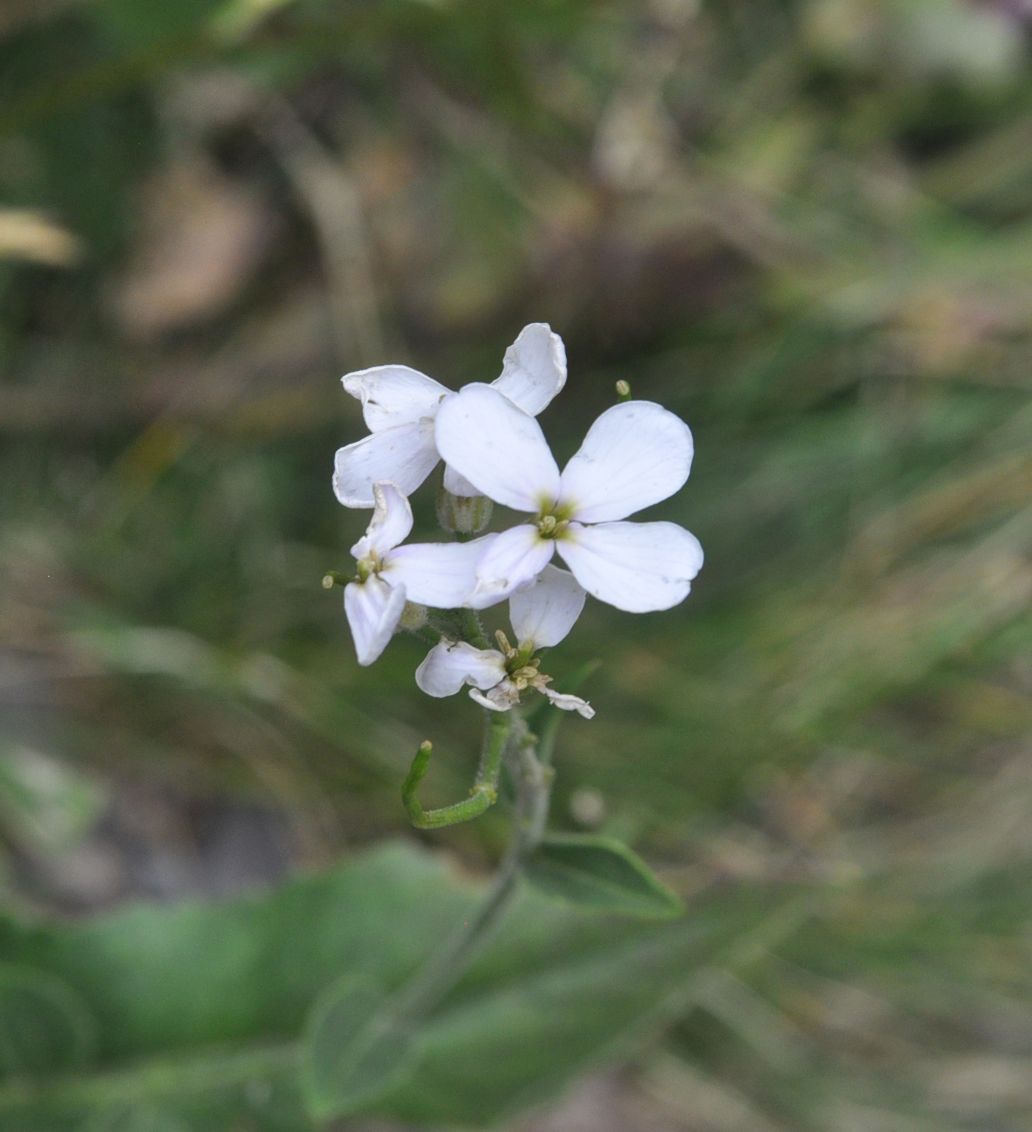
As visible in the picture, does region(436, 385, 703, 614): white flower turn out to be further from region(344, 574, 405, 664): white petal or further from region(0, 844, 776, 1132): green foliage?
region(0, 844, 776, 1132): green foliage

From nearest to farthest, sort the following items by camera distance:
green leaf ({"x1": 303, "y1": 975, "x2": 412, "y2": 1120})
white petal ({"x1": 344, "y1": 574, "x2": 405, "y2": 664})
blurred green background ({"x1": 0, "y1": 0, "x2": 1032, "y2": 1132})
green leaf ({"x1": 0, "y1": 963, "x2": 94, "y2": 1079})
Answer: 1. white petal ({"x1": 344, "y1": 574, "x2": 405, "y2": 664})
2. green leaf ({"x1": 303, "y1": 975, "x2": 412, "y2": 1120})
3. green leaf ({"x1": 0, "y1": 963, "x2": 94, "y2": 1079})
4. blurred green background ({"x1": 0, "y1": 0, "x2": 1032, "y2": 1132})

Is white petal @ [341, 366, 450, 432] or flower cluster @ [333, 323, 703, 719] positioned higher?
white petal @ [341, 366, 450, 432]

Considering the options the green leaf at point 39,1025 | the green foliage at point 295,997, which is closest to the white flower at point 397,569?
the green foliage at point 295,997

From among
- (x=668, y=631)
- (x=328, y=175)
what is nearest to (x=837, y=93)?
(x=328, y=175)

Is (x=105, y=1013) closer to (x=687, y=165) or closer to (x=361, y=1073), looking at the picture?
(x=361, y=1073)

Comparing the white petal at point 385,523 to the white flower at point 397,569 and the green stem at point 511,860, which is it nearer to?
→ the white flower at point 397,569

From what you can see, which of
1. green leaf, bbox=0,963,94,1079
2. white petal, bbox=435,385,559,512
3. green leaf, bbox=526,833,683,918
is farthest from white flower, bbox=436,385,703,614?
green leaf, bbox=0,963,94,1079

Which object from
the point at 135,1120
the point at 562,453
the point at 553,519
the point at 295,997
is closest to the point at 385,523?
the point at 553,519
